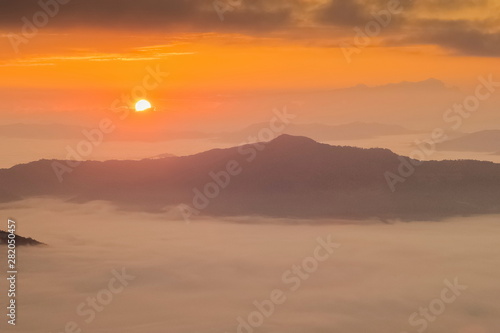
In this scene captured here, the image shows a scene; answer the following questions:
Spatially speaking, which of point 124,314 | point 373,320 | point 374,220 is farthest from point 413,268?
point 374,220

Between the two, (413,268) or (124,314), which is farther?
(413,268)

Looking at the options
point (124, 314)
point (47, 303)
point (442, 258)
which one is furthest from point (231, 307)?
point (442, 258)

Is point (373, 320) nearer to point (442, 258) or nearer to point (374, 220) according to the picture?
point (442, 258)

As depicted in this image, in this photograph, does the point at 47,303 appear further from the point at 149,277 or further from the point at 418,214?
the point at 418,214

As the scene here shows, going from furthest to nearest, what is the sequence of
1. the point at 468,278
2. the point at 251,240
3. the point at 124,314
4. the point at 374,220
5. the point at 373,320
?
1. the point at 374,220
2. the point at 251,240
3. the point at 468,278
4. the point at 373,320
5. the point at 124,314

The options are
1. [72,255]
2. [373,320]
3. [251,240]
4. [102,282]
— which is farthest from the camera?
[251,240]

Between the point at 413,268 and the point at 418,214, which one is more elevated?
the point at 418,214

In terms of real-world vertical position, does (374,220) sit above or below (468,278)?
above

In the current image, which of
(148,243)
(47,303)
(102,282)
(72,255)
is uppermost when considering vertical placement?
(148,243)

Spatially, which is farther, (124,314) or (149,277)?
(149,277)
